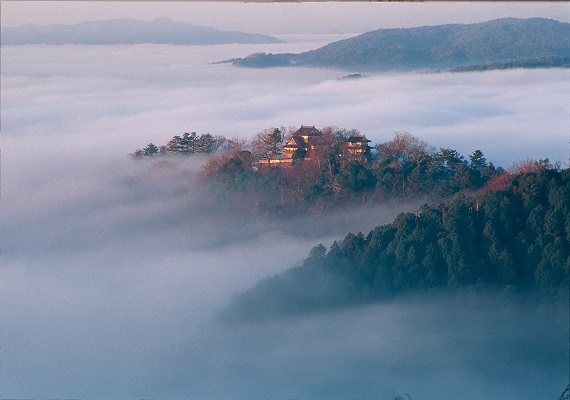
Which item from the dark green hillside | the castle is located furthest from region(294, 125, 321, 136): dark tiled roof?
the dark green hillside

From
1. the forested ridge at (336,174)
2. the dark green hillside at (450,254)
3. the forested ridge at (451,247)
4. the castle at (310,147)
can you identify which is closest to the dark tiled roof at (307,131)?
the castle at (310,147)

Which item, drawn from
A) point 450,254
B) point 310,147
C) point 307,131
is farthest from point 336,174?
point 450,254

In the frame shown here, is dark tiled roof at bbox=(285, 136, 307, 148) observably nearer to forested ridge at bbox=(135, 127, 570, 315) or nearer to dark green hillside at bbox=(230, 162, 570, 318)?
forested ridge at bbox=(135, 127, 570, 315)

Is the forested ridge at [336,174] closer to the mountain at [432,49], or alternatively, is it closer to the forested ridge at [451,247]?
the forested ridge at [451,247]

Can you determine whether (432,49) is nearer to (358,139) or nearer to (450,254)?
(358,139)

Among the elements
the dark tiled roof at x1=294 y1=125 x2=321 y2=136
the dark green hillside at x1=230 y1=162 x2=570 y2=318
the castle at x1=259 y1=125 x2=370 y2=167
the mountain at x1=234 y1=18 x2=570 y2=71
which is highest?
the mountain at x1=234 y1=18 x2=570 y2=71

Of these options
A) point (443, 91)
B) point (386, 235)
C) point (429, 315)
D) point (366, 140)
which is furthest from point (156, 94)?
point (429, 315)

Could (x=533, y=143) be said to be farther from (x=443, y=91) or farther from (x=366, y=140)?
(x=443, y=91)
